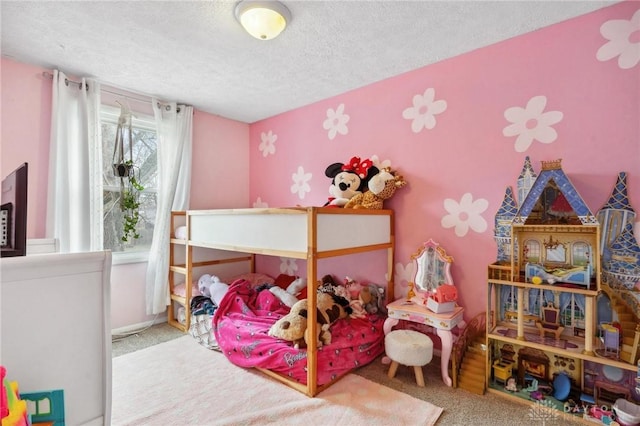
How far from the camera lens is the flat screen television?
100 centimetres

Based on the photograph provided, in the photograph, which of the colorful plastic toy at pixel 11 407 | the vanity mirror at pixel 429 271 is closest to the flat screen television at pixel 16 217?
the colorful plastic toy at pixel 11 407

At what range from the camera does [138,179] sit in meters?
2.92

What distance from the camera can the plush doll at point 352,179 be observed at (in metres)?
2.49

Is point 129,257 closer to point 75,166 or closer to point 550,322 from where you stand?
point 75,166

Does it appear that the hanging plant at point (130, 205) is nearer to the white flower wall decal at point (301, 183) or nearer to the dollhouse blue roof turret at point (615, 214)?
the white flower wall decal at point (301, 183)

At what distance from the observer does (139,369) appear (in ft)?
6.84

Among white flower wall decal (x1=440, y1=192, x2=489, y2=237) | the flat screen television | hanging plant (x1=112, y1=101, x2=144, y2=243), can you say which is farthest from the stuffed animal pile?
hanging plant (x1=112, y1=101, x2=144, y2=243)

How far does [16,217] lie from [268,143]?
105 inches

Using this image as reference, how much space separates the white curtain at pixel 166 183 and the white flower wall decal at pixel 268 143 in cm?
80

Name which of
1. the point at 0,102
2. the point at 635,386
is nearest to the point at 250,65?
the point at 0,102

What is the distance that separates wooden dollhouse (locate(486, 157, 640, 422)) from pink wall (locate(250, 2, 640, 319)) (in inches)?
4.8

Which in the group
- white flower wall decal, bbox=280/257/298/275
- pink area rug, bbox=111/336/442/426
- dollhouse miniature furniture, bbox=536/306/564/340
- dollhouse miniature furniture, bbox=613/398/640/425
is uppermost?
white flower wall decal, bbox=280/257/298/275

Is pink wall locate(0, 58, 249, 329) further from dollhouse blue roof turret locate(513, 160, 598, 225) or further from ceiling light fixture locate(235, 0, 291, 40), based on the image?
dollhouse blue roof turret locate(513, 160, 598, 225)

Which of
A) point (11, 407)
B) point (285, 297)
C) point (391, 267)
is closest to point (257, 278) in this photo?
point (285, 297)
